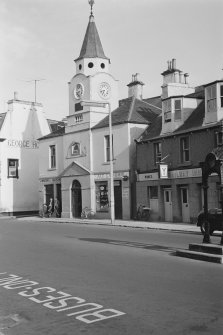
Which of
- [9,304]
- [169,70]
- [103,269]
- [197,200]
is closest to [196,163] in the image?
[197,200]

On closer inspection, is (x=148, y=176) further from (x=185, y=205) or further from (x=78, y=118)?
(x=78, y=118)

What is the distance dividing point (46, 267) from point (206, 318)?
604 centimetres

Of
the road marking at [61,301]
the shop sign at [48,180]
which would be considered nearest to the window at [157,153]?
the shop sign at [48,180]

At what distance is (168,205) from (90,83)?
13.4 metres

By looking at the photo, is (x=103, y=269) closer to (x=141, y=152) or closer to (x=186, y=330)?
(x=186, y=330)

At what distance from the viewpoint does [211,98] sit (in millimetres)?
27547

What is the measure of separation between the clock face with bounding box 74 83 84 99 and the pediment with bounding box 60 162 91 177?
582cm

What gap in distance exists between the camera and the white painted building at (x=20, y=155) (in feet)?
153

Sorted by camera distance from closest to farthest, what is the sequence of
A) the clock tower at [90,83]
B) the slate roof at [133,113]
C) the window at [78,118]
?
the slate roof at [133,113] < the window at [78,118] < the clock tower at [90,83]

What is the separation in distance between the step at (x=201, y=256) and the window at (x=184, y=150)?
1607cm

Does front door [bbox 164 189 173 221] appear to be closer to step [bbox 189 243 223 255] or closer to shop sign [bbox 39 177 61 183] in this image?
shop sign [bbox 39 177 61 183]

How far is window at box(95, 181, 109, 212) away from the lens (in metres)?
35.3

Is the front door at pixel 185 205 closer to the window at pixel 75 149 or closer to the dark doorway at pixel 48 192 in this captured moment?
the window at pixel 75 149

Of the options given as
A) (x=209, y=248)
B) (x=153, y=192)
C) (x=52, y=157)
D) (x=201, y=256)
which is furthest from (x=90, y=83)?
(x=201, y=256)
